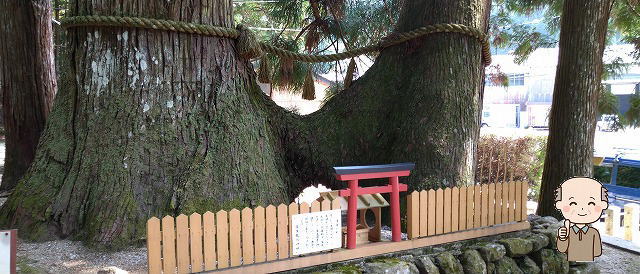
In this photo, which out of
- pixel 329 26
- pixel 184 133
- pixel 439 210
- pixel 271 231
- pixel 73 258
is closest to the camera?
pixel 271 231

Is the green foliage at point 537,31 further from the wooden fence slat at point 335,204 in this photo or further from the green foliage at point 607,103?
the wooden fence slat at point 335,204

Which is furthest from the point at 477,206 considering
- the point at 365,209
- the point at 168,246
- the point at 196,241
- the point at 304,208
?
the point at 168,246

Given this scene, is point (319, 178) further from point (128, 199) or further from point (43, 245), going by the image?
point (43, 245)

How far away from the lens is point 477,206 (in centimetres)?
270

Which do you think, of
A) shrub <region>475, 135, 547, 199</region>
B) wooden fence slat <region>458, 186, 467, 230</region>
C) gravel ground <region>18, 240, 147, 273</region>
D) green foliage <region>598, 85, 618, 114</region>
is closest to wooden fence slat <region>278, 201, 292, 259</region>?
gravel ground <region>18, 240, 147, 273</region>

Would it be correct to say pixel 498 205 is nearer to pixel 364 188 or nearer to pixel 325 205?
pixel 364 188

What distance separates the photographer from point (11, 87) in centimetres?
397

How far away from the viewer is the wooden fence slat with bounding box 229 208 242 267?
2.03m

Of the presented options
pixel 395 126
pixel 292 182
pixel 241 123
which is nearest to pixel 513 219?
pixel 395 126

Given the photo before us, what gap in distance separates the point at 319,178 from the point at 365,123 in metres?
0.50

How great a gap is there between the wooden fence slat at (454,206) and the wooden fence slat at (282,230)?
0.94 metres

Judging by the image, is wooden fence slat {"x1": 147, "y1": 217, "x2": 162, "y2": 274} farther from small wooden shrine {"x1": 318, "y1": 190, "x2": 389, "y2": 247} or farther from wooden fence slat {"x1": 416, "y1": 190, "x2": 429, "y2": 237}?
wooden fence slat {"x1": 416, "y1": 190, "x2": 429, "y2": 237}

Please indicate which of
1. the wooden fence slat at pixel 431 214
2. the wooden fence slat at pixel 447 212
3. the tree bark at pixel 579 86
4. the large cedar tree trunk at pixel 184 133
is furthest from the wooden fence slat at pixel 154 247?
the tree bark at pixel 579 86

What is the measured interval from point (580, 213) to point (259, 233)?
1578mm
